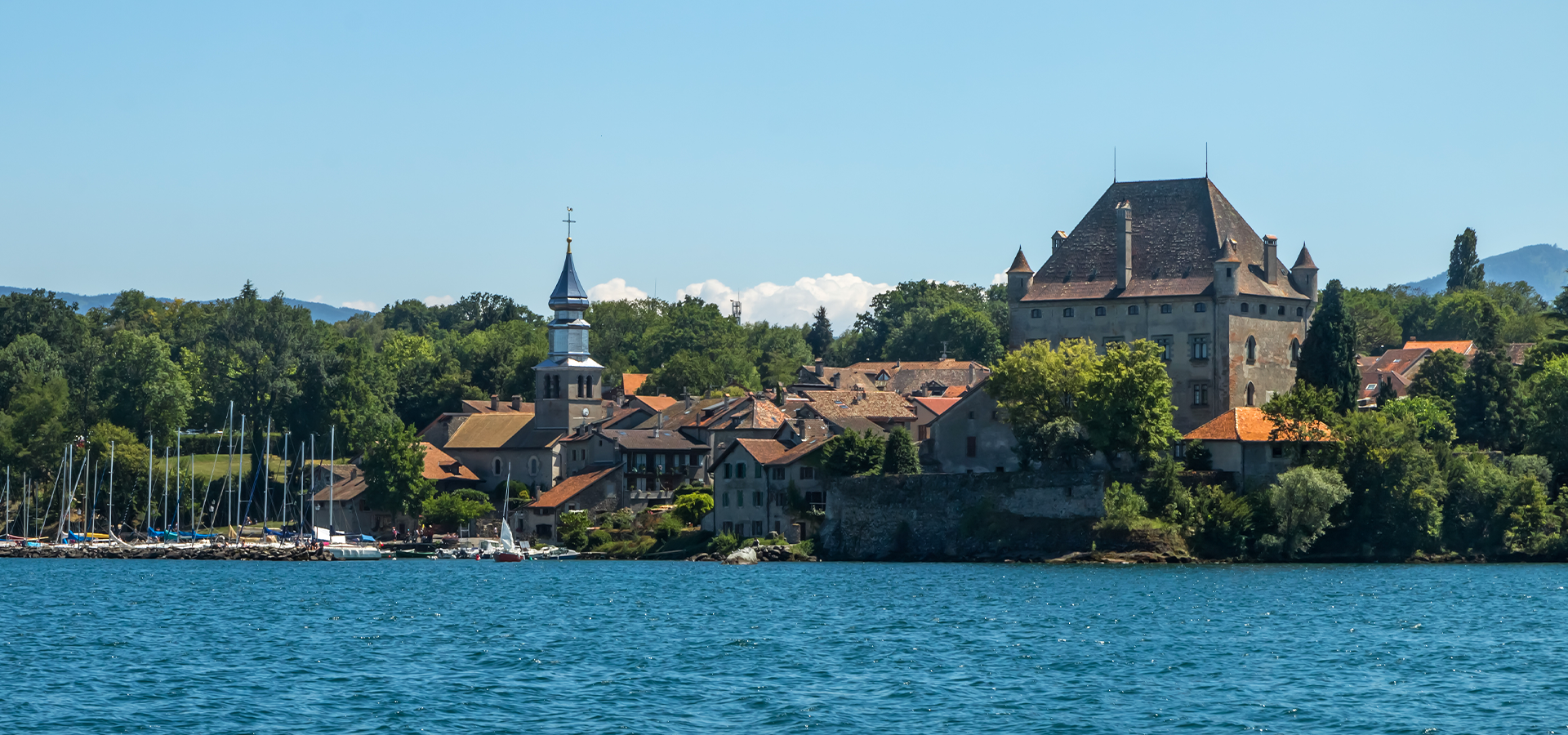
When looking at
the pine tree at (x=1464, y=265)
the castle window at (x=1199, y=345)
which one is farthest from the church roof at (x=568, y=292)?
the pine tree at (x=1464, y=265)

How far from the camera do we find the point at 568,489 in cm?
10412

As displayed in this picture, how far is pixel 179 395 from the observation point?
123 m

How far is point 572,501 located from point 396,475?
10648mm

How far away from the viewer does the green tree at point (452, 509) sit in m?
106

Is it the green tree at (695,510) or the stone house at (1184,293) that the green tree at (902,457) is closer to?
the stone house at (1184,293)

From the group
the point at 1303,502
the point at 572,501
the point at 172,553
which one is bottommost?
the point at 172,553

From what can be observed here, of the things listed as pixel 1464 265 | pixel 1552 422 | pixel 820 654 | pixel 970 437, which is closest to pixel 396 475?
pixel 970 437

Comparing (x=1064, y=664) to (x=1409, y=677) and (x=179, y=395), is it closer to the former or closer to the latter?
(x=1409, y=677)

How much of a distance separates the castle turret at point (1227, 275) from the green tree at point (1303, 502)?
1358 centimetres

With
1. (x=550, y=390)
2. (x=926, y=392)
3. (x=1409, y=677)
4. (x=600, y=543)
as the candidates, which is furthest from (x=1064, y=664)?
(x=926, y=392)

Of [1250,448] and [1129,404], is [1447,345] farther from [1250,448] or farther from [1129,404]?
[1129,404]

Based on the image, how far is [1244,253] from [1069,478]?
17.4m

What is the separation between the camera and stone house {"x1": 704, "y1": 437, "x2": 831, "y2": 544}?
301ft

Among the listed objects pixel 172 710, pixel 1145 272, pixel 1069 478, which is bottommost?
pixel 172 710
